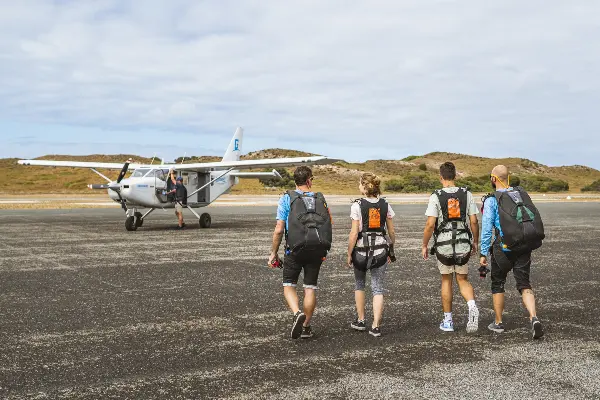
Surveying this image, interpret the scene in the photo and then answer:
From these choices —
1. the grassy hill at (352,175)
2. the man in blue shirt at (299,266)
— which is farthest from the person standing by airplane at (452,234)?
the grassy hill at (352,175)

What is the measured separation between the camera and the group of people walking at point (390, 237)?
6.38 m

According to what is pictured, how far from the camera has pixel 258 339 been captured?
6273 mm

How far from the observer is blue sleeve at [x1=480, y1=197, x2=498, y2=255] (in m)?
6.52

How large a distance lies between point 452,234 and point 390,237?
2.20 feet

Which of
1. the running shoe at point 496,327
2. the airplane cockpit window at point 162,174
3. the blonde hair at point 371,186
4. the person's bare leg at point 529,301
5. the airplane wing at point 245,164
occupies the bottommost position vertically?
the running shoe at point 496,327

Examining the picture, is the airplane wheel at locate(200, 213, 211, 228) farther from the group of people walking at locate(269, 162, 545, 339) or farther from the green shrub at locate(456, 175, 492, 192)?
the green shrub at locate(456, 175, 492, 192)

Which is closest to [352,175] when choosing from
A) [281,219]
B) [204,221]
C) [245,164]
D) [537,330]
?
[245,164]

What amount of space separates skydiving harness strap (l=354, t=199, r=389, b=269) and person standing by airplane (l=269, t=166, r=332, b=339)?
38 cm

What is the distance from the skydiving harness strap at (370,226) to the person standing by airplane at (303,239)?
1.24 feet

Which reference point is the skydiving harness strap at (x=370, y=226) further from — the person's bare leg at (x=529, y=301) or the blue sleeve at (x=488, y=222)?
the person's bare leg at (x=529, y=301)

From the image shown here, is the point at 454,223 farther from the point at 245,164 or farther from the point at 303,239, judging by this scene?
the point at 245,164

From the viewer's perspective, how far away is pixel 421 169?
420 ft

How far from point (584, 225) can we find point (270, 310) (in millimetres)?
19263

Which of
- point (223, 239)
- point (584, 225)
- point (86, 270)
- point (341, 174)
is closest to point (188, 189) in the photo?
point (223, 239)
